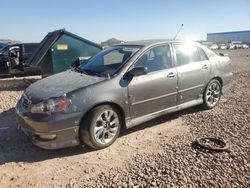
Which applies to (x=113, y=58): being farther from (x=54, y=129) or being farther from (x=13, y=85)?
(x=13, y=85)

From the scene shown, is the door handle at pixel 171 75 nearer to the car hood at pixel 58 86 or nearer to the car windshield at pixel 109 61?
the car windshield at pixel 109 61

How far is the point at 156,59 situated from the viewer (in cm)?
515

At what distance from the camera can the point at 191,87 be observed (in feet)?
18.5

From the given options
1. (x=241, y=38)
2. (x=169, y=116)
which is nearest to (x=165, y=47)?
(x=169, y=116)

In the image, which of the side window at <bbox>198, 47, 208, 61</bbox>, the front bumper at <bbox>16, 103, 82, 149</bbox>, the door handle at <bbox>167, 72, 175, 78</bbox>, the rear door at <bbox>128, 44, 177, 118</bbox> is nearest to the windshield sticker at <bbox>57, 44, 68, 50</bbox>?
the rear door at <bbox>128, 44, 177, 118</bbox>

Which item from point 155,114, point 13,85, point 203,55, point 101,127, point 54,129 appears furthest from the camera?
point 13,85

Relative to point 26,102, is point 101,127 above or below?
below

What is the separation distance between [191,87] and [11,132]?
368 cm

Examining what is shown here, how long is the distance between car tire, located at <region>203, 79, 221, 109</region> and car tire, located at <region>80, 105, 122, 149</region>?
242 cm

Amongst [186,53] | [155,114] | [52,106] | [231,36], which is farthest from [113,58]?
[231,36]

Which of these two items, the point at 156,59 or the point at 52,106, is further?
the point at 156,59

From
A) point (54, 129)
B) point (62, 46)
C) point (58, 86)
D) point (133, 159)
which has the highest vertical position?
point (62, 46)

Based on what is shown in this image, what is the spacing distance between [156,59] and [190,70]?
0.88 m

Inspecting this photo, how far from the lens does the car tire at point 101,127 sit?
4145 millimetres
